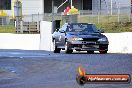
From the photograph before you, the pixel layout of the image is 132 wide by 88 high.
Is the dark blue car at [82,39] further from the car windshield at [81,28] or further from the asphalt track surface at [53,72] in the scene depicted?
the asphalt track surface at [53,72]

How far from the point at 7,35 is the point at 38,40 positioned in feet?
10.3

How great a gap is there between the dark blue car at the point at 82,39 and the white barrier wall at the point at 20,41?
27.6 feet

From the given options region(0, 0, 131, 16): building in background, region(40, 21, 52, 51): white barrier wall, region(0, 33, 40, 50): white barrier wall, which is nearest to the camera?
region(40, 21, 52, 51): white barrier wall

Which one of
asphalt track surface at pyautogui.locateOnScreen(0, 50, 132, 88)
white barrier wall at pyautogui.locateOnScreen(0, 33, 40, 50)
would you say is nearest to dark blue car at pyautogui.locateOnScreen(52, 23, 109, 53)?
asphalt track surface at pyautogui.locateOnScreen(0, 50, 132, 88)

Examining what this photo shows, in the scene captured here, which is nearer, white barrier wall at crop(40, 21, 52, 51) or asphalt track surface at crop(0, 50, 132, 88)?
asphalt track surface at crop(0, 50, 132, 88)

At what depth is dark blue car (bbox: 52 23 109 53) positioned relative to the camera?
22.1 meters

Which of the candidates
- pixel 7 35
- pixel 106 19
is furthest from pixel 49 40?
pixel 106 19

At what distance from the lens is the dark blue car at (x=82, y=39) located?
72.4 ft

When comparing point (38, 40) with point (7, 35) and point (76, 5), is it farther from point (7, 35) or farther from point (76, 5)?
point (76, 5)

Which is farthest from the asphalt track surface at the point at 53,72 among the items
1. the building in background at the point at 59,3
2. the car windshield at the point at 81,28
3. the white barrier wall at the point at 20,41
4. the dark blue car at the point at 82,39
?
the building in background at the point at 59,3

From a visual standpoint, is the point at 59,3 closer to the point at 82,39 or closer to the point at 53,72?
the point at 82,39

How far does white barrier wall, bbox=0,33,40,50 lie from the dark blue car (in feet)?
27.6

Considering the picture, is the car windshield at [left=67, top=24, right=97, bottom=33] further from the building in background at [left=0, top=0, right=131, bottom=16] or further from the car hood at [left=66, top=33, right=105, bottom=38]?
the building in background at [left=0, top=0, right=131, bottom=16]

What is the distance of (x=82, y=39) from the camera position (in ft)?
72.7
